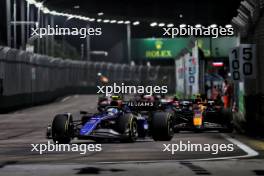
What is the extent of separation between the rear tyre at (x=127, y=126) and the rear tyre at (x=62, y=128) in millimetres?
1076

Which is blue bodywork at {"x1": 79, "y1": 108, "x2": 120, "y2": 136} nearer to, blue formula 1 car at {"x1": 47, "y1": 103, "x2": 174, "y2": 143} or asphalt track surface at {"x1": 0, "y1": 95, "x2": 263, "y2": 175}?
A: blue formula 1 car at {"x1": 47, "y1": 103, "x2": 174, "y2": 143}

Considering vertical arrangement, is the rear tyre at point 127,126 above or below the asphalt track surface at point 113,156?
above

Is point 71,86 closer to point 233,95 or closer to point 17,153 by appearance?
point 233,95

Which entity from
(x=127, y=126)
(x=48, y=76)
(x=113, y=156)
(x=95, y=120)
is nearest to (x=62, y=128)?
(x=95, y=120)

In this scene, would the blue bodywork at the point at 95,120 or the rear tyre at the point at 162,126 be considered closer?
the blue bodywork at the point at 95,120

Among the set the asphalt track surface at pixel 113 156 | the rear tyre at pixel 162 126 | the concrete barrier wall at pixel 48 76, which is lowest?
the asphalt track surface at pixel 113 156

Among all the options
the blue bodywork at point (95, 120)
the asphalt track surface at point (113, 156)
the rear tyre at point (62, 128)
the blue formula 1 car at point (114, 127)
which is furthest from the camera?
the blue bodywork at point (95, 120)

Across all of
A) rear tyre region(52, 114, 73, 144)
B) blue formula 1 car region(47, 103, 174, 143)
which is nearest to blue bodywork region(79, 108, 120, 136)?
blue formula 1 car region(47, 103, 174, 143)

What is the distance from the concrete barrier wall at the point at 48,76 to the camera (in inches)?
1718

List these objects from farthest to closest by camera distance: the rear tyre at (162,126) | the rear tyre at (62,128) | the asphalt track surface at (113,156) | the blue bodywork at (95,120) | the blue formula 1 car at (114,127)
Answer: the rear tyre at (162,126) → the blue bodywork at (95,120) → the blue formula 1 car at (114,127) → the rear tyre at (62,128) → the asphalt track surface at (113,156)

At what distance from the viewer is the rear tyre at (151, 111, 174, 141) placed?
18984 mm

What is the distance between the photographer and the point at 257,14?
24875mm

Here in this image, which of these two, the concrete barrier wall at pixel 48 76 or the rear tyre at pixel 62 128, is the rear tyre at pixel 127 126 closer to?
the rear tyre at pixel 62 128

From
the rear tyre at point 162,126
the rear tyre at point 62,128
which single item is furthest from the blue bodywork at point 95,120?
the rear tyre at point 162,126
